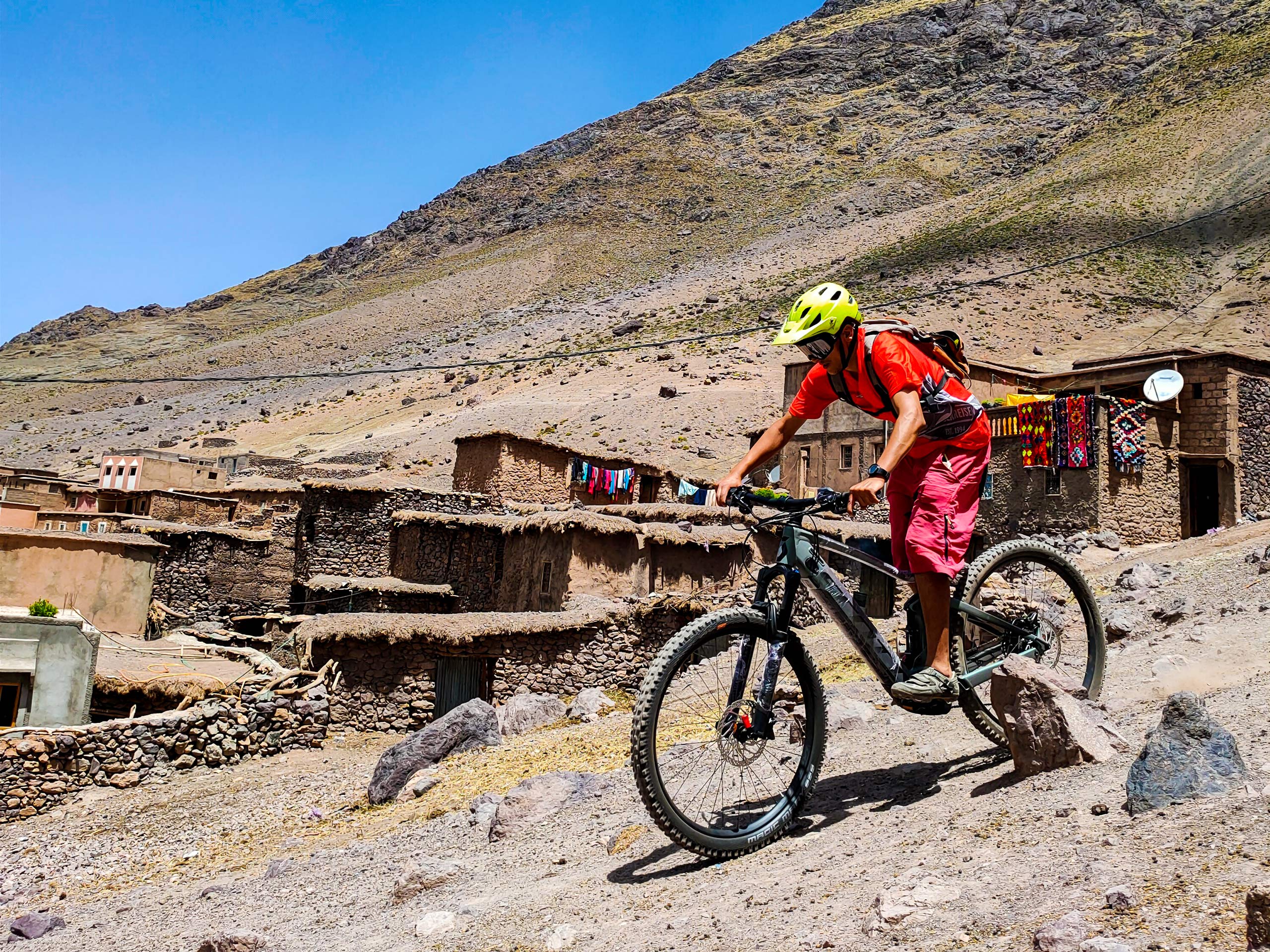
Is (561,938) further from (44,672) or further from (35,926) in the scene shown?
(44,672)

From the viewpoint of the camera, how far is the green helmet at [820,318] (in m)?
5.10

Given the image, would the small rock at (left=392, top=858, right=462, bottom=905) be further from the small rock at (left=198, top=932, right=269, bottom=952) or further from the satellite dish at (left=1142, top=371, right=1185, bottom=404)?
the satellite dish at (left=1142, top=371, right=1185, bottom=404)

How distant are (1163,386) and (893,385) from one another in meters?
23.4

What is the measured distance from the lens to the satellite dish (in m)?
25.3

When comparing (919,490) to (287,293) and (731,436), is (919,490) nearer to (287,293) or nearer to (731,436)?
(731,436)

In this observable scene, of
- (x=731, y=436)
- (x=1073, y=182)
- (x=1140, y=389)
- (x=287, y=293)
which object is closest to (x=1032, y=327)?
(x=731, y=436)

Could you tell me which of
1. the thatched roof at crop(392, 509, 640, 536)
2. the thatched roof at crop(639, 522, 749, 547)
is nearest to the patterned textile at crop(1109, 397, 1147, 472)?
the thatched roof at crop(639, 522, 749, 547)

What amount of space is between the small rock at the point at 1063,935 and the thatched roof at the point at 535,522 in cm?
1804

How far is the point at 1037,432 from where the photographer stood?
25.6 m

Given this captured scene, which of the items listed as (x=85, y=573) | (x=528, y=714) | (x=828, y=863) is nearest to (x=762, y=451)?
(x=828, y=863)

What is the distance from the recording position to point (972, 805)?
15.4ft

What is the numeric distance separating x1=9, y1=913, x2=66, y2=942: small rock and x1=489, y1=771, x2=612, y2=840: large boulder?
149 inches

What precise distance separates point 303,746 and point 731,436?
33563mm

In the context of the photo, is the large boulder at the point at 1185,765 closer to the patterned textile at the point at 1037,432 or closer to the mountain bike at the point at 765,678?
the mountain bike at the point at 765,678
